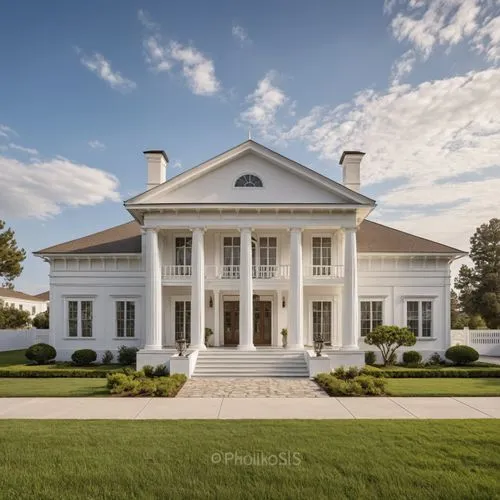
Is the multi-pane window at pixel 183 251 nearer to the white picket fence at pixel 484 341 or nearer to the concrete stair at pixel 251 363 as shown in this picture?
the concrete stair at pixel 251 363

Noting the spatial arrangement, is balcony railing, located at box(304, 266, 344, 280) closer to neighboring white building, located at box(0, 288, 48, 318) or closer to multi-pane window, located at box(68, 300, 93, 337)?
multi-pane window, located at box(68, 300, 93, 337)

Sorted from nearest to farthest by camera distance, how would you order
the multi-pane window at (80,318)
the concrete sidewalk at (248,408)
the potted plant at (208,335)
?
the concrete sidewalk at (248,408), the potted plant at (208,335), the multi-pane window at (80,318)

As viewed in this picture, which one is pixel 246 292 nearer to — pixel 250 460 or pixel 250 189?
pixel 250 189

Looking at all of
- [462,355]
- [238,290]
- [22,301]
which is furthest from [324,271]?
[22,301]

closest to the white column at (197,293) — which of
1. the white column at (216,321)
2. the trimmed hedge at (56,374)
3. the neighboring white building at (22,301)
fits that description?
the white column at (216,321)

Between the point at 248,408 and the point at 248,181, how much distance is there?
459 inches

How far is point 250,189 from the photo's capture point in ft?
67.5

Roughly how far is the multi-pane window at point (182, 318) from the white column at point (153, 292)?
116 inches

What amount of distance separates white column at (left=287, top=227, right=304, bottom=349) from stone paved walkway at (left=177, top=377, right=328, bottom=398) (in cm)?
316

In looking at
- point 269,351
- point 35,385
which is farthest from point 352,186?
point 35,385

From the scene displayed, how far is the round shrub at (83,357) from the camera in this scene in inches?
862

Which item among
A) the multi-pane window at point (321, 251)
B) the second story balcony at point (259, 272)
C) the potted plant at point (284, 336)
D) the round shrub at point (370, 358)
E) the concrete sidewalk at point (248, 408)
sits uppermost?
the multi-pane window at point (321, 251)

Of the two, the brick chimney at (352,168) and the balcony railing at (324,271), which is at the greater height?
the brick chimney at (352,168)

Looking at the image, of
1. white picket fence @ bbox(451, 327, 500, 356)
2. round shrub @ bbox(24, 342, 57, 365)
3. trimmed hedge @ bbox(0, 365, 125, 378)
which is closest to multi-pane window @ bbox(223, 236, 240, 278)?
trimmed hedge @ bbox(0, 365, 125, 378)
